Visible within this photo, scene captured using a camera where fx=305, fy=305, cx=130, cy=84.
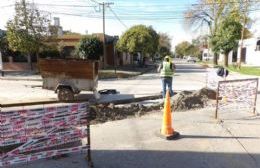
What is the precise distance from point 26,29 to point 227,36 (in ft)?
81.8

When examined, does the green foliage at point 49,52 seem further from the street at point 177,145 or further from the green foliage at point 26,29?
the street at point 177,145

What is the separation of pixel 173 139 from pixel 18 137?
10.6ft

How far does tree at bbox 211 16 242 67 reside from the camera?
3897 cm

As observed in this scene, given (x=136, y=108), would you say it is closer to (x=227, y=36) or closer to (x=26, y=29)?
(x=26, y=29)

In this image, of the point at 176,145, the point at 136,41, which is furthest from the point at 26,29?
the point at 176,145

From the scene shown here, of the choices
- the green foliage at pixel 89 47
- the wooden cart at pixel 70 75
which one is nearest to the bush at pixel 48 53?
the green foliage at pixel 89 47

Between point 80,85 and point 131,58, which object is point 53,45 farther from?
point 131,58

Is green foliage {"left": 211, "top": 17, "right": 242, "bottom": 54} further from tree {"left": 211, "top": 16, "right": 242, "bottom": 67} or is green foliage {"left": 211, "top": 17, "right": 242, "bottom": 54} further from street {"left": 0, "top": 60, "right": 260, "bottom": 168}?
street {"left": 0, "top": 60, "right": 260, "bottom": 168}

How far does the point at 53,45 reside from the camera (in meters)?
28.3

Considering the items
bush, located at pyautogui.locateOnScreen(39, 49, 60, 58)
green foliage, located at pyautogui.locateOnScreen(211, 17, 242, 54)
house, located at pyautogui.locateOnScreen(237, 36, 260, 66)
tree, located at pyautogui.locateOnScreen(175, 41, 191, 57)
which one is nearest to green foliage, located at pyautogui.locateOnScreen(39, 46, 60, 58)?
bush, located at pyautogui.locateOnScreen(39, 49, 60, 58)

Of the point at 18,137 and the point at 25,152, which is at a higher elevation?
the point at 18,137

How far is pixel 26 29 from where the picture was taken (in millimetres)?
26016

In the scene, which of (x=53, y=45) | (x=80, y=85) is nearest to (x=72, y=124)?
(x=80, y=85)

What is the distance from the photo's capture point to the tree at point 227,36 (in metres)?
39.0
